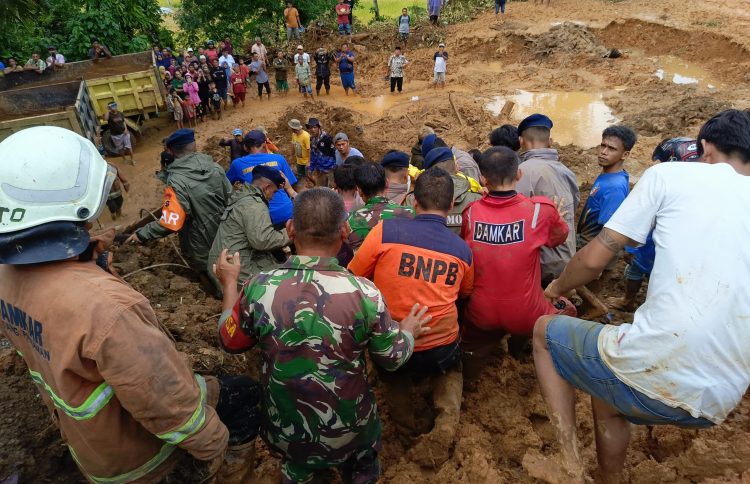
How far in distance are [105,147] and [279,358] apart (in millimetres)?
9969

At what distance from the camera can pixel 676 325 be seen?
1.78 m

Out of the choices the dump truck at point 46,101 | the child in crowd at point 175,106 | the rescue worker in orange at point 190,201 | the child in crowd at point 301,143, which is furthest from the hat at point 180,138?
the child in crowd at point 175,106

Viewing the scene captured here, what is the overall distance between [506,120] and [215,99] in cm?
778

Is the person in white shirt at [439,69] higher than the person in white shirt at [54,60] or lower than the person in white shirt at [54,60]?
lower

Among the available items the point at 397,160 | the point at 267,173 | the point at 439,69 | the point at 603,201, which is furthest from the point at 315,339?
the point at 439,69

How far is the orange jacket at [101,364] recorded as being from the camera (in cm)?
152

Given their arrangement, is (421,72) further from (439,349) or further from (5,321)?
(5,321)

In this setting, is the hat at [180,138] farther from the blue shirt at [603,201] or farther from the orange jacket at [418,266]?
the blue shirt at [603,201]

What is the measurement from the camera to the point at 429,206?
9.42 feet

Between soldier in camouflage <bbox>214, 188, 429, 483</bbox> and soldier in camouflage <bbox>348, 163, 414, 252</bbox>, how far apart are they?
1.10m

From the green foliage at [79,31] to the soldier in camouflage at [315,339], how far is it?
14.1 metres

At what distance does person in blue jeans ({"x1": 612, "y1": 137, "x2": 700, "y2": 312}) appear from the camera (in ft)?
13.3

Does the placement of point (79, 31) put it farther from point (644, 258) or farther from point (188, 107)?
point (644, 258)

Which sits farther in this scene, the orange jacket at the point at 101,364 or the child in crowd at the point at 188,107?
the child in crowd at the point at 188,107
